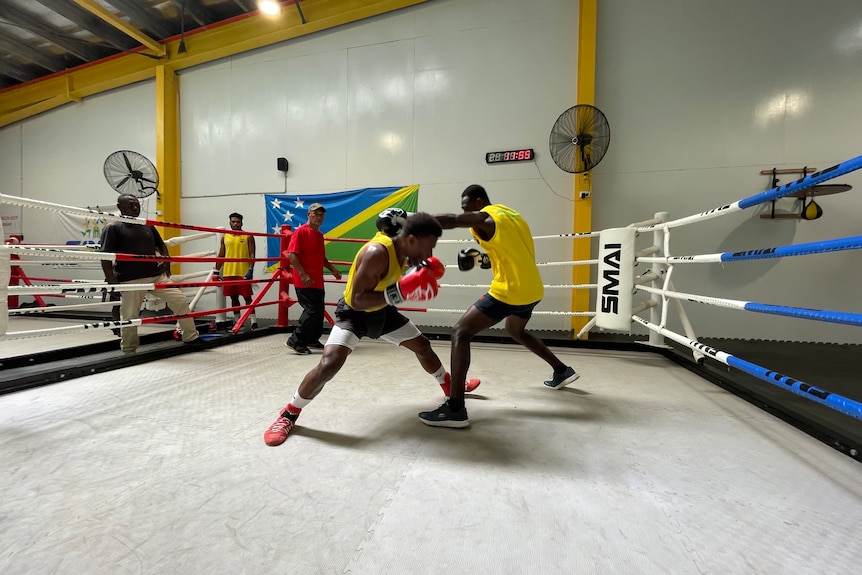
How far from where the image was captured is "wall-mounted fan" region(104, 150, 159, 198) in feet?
16.4

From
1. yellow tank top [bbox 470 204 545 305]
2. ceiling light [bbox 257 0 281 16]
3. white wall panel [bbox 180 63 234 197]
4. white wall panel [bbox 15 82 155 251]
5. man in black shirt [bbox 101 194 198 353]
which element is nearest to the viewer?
yellow tank top [bbox 470 204 545 305]

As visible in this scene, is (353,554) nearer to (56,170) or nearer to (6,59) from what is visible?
(56,170)

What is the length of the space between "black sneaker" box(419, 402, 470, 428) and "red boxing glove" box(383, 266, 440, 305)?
63 centimetres

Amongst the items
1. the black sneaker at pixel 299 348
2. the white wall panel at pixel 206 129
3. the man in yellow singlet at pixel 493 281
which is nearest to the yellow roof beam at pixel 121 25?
the white wall panel at pixel 206 129

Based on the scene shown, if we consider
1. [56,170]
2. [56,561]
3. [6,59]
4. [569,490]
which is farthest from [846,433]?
[6,59]

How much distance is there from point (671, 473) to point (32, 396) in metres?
3.38

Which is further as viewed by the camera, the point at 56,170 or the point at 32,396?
the point at 56,170

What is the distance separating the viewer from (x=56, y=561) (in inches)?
34.8

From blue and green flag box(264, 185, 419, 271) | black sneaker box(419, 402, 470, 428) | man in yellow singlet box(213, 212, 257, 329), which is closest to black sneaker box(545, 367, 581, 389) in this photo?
black sneaker box(419, 402, 470, 428)

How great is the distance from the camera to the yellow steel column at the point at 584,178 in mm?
4145

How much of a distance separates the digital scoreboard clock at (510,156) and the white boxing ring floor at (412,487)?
3.34 metres

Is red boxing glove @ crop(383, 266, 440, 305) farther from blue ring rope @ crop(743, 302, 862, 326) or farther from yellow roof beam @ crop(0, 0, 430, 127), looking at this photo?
yellow roof beam @ crop(0, 0, 430, 127)

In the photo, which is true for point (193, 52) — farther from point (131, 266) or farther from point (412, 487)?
point (412, 487)

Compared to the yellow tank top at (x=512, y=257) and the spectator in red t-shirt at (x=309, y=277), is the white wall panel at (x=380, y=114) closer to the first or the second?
the spectator in red t-shirt at (x=309, y=277)
